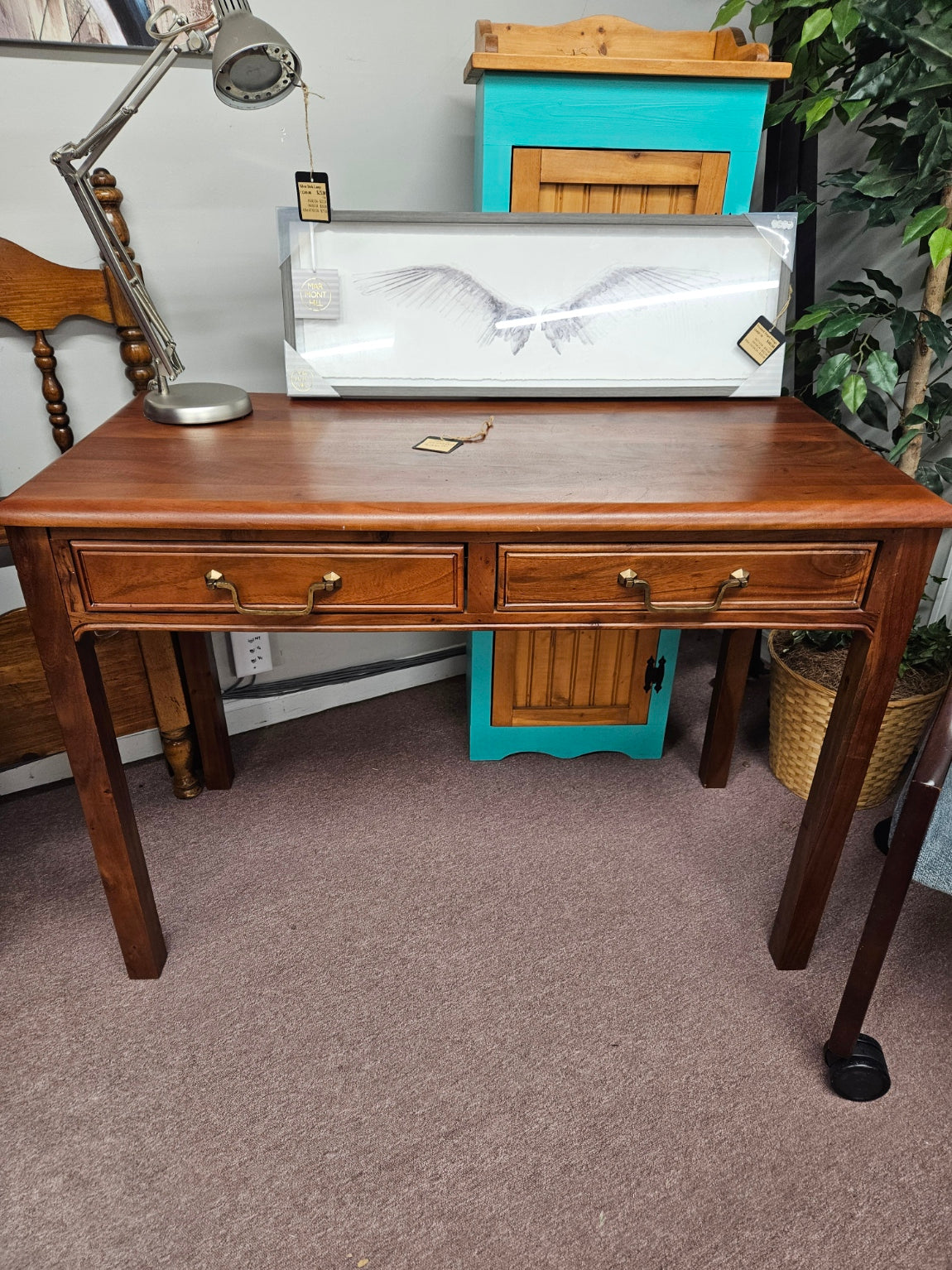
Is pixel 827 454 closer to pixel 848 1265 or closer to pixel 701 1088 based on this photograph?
pixel 701 1088

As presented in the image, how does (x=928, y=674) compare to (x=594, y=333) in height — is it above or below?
below

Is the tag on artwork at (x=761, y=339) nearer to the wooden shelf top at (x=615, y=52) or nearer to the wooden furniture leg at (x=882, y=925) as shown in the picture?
the wooden shelf top at (x=615, y=52)

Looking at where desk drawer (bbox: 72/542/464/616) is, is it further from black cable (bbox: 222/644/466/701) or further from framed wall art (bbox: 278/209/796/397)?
black cable (bbox: 222/644/466/701)

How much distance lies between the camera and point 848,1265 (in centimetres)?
107

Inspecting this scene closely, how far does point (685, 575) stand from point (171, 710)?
3.70 feet

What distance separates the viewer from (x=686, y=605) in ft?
3.75

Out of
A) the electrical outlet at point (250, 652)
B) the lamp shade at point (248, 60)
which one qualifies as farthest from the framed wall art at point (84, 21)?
the electrical outlet at point (250, 652)

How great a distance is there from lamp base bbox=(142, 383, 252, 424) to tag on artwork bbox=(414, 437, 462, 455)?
0.35 meters

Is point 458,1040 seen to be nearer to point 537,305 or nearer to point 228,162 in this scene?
point 537,305

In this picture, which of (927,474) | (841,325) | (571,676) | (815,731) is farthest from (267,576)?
(927,474)

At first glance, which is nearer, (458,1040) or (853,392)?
(458,1040)

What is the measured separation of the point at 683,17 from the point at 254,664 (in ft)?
5.80

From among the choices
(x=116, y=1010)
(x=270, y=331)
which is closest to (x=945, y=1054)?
(x=116, y=1010)

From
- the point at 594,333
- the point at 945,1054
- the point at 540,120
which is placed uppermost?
the point at 540,120
